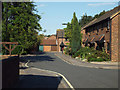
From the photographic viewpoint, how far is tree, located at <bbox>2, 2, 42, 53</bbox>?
21.4 metres

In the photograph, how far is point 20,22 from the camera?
21.4m

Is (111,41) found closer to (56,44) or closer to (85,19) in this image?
(56,44)

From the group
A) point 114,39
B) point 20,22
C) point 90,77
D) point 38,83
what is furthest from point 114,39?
point 38,83

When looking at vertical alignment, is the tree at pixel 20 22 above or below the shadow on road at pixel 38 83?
above

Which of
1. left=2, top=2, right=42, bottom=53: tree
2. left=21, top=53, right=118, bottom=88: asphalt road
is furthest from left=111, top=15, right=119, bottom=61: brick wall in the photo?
left=2, top=2, right=42, bottom=53: tree

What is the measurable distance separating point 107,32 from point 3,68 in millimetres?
20114

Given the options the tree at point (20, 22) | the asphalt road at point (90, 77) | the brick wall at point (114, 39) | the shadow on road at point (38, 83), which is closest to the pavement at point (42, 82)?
the shadow on road at point (38, 83)

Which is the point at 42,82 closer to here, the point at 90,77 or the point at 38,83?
the point at 38,83

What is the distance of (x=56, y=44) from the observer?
67.1 m

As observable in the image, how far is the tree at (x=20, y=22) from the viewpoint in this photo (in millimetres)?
21375

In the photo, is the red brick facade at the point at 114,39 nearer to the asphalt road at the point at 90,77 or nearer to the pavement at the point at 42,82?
the asphalt road at the point at 90,77

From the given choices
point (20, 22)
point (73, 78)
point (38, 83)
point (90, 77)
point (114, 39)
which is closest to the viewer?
point (38, 83)

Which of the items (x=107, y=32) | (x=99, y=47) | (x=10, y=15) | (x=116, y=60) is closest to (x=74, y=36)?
(x=99, y=47)

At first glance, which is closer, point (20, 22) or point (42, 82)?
point (42, 82)
